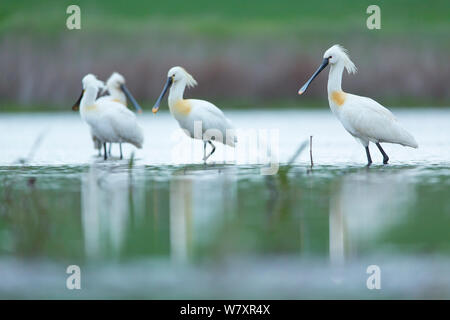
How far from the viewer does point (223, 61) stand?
74.2 feet

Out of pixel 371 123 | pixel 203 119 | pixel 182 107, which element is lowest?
pixel 371 123

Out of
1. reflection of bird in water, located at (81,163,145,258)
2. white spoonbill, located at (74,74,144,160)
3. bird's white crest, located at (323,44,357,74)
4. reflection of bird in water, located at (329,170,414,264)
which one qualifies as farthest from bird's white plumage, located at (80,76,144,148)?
reflection of bird in water, located at (329,170,414,264)

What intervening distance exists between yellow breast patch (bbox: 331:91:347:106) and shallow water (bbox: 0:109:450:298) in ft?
2.26

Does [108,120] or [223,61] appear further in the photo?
[223,61]

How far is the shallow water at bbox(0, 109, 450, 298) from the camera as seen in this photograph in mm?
5047

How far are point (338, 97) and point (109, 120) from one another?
293 centimetres

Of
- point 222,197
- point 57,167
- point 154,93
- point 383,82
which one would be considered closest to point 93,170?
point 57,167

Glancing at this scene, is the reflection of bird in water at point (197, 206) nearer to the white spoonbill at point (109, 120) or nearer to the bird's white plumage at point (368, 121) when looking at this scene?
the bird's white plumage at point (368, 121)

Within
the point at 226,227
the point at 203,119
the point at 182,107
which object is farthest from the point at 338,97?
the point at 226,227

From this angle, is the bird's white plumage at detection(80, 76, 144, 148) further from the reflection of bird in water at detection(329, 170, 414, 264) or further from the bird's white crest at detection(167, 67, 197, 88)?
the reflection of bird in water at detection(329, 170, 414, 264)

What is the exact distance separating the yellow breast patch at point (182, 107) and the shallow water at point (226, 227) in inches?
23.7

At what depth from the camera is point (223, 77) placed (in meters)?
22.2

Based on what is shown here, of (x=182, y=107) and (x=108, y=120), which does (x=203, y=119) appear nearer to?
(x=182, y=107)
